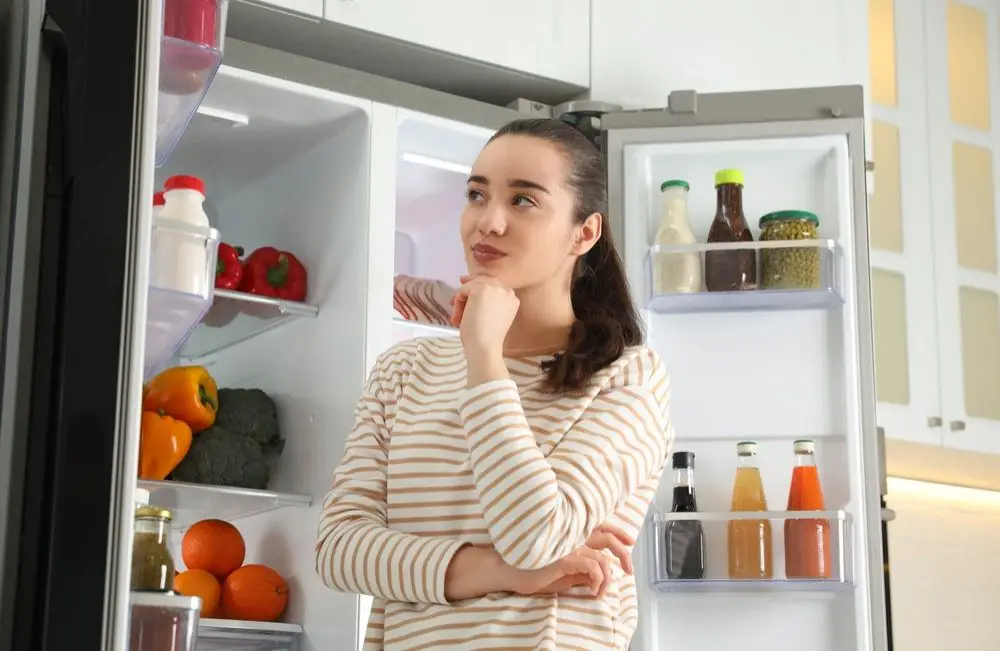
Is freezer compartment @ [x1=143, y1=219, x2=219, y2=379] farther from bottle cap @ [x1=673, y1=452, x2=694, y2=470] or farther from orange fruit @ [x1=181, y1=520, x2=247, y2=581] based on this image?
bottle cap @ [x1=673, y1=452, x2=694, y2=470]


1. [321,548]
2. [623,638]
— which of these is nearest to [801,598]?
[623,638]

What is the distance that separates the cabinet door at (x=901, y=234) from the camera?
3420mm

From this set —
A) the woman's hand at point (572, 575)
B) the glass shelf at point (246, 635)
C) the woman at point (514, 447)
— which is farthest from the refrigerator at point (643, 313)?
the woman's hand at point (572, 575)

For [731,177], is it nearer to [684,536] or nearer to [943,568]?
[684,536]

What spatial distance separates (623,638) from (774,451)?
3.05ft

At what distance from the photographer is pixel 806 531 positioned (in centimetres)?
215

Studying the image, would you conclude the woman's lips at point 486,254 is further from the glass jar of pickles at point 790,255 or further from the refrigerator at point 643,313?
the glass jar of pickles at point 790,255

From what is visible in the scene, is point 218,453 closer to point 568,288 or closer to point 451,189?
point 451,189

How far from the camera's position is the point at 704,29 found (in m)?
2.71

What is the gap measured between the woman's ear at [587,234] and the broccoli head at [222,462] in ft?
2.94

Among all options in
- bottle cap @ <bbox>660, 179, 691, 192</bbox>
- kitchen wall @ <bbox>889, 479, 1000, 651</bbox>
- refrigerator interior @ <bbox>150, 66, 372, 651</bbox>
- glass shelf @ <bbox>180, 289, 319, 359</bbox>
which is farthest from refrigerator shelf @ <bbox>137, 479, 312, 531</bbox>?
kitchen wall @ <bbox>889, 479, 1000, 651</bbox>

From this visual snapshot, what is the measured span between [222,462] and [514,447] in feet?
3.38

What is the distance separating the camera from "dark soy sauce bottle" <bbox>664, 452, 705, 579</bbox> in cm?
218

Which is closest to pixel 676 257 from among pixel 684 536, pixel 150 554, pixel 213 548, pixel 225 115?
pixel 684 536
